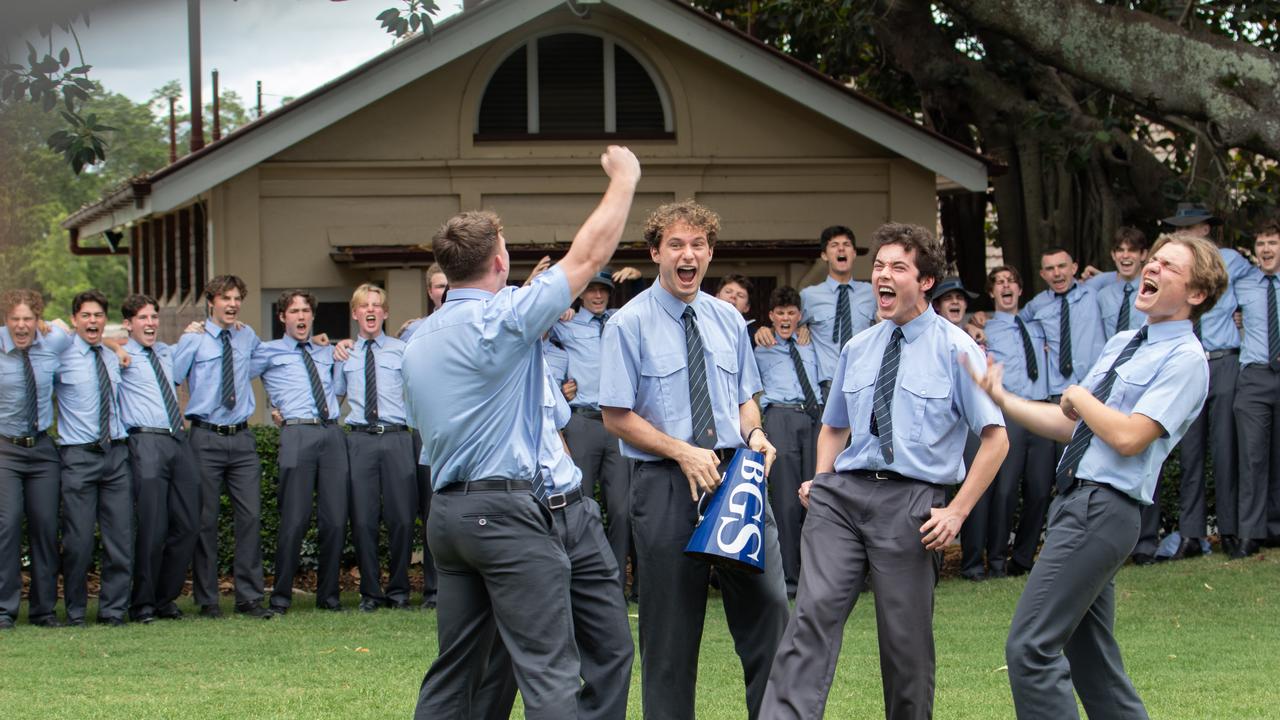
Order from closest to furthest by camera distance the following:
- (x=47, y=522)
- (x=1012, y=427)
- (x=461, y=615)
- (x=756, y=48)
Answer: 1. (x=461, y=615)
2. (x=47, y=522)
3. (x=1012, y=427)
4. (x=756, y=48)

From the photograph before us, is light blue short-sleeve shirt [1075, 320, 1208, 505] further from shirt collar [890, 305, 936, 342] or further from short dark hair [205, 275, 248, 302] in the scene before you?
short dark hair [205, 275, 248, 302]

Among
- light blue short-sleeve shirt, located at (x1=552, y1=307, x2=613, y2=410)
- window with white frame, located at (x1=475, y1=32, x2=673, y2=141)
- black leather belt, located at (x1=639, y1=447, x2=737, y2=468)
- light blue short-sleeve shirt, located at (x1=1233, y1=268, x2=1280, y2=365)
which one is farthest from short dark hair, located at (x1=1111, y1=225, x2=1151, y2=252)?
black leather belt, located at (x1=639, y1=447, x2=737, y2=468)

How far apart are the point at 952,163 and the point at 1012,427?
4.18 meters

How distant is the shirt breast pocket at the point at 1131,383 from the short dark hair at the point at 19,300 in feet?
16.4

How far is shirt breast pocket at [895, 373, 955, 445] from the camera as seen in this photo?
18.6 feet

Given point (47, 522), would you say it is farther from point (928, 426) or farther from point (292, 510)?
point (928, 426)

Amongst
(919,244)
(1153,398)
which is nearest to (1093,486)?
(1153,398)

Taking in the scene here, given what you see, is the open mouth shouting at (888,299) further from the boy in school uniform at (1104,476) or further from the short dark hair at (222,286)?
the short dark hair at (222,286)

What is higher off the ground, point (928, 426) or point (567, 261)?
point (567, 261)

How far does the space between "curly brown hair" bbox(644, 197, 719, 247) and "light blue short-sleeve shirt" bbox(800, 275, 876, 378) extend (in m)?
6.24

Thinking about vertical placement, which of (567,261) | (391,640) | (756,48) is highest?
(756,48)

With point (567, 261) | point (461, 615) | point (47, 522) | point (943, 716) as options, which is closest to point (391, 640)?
point (47, 522)

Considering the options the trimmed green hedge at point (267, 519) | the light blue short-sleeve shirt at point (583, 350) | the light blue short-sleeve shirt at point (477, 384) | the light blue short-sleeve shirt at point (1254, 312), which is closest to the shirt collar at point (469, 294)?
the light blue short-sleeve shirt at point (477, 384)

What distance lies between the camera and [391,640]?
9.77 metres
